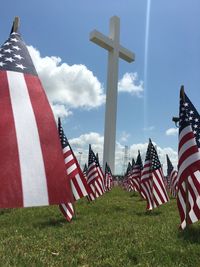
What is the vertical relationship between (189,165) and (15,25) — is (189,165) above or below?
below

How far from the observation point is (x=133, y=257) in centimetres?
715

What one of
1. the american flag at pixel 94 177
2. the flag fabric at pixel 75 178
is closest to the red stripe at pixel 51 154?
the flag fabric at pixel 75 178

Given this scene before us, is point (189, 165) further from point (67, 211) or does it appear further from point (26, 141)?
point (26, 141)

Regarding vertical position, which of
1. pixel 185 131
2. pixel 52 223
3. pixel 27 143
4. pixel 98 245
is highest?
pixel 185 131

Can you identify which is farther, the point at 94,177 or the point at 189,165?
the point at 94,177

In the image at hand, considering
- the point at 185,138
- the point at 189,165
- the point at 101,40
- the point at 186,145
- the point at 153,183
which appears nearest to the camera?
the point at 189,165

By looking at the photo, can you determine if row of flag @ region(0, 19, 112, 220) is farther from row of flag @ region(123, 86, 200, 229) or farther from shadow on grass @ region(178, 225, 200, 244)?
row of flag @ region(123, 86, 200, 229)

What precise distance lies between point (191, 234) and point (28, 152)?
5.92 meters

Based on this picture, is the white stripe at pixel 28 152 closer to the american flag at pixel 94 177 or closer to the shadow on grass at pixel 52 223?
the shadow on grass at pixel 52 223

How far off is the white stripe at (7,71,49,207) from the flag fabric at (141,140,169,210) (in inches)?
482

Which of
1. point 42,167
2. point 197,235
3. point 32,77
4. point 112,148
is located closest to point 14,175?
point 42,167

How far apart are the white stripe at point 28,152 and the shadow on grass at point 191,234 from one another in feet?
16.4

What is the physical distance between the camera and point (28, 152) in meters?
4.24

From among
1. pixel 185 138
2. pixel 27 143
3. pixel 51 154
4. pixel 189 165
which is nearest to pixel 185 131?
pixel 185 138
